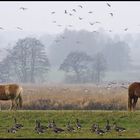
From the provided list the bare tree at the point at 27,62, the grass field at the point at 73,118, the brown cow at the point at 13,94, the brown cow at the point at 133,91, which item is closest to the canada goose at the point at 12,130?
the grass field at the point at 73,118

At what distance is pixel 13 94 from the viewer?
102 ft

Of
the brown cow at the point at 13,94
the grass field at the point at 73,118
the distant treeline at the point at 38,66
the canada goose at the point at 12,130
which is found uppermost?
the distant treeline at the point at 38,66

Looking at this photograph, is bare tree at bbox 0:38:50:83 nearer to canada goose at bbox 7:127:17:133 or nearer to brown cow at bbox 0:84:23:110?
brown cow at bbox 0:84:23:110

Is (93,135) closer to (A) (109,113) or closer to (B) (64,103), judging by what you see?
(A) (109,113)

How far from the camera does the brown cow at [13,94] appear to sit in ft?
102

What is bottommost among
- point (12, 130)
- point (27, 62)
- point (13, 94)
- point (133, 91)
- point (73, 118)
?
point (12, 130)

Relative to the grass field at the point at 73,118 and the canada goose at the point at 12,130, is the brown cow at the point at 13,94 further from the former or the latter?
the canada goose at the point at 12,130

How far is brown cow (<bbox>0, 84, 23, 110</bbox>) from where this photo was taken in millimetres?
31000

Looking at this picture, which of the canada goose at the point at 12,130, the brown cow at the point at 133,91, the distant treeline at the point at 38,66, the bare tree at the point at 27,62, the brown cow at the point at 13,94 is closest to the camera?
the canada goose at the point at 12,130

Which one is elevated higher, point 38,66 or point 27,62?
point 27,62

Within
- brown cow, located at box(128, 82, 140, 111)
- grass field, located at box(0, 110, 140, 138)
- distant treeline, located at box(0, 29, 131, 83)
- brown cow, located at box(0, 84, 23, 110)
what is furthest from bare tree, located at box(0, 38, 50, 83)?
grass field, located at box(0, 110, 140, 138)

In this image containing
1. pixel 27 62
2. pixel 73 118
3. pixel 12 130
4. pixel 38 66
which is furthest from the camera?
pixel 38 66

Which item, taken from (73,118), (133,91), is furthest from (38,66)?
(73,118)

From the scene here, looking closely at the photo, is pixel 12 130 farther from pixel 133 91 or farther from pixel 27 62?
pixel 27 62
